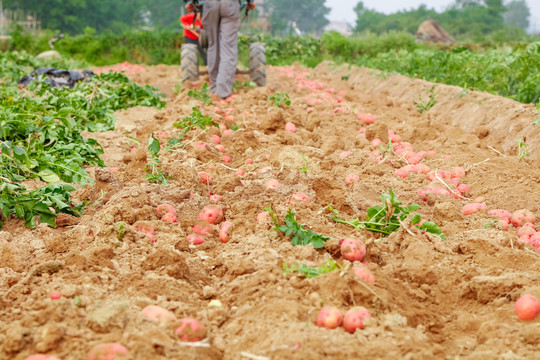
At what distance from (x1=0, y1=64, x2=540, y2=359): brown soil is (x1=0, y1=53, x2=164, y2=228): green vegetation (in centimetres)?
16

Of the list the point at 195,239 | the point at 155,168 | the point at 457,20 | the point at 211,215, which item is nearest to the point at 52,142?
the point at 155,168

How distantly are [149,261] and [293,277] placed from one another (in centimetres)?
79

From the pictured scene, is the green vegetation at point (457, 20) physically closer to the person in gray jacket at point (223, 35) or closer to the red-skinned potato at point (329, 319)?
the person in gray jacket at point (223, 35)

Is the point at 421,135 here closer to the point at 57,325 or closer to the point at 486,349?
the point at 486,349

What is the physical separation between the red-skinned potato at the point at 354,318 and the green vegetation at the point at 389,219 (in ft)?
3.17

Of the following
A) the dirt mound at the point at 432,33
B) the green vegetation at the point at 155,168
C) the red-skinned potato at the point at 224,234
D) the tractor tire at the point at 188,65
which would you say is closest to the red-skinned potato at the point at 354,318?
the red-skinned potato at the point at 224,234

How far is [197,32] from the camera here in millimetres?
9547

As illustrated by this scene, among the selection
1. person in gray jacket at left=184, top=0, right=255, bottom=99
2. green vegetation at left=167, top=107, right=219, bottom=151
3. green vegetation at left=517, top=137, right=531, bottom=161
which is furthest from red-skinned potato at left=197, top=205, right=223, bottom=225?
person in gray jacket at left=184, top=0, right=255, bottom=99

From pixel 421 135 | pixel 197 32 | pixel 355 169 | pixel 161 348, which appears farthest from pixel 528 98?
pixel 161 348

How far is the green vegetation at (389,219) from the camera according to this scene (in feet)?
10.1

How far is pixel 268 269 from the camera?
2549 mm

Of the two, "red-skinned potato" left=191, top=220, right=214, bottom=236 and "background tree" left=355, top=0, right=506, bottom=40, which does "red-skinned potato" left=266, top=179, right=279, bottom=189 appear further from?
"background tree" left=355, top=0, right=506, bottom=40

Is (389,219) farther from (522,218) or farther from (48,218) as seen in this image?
(48,218)

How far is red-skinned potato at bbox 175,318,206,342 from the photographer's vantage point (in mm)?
2037
